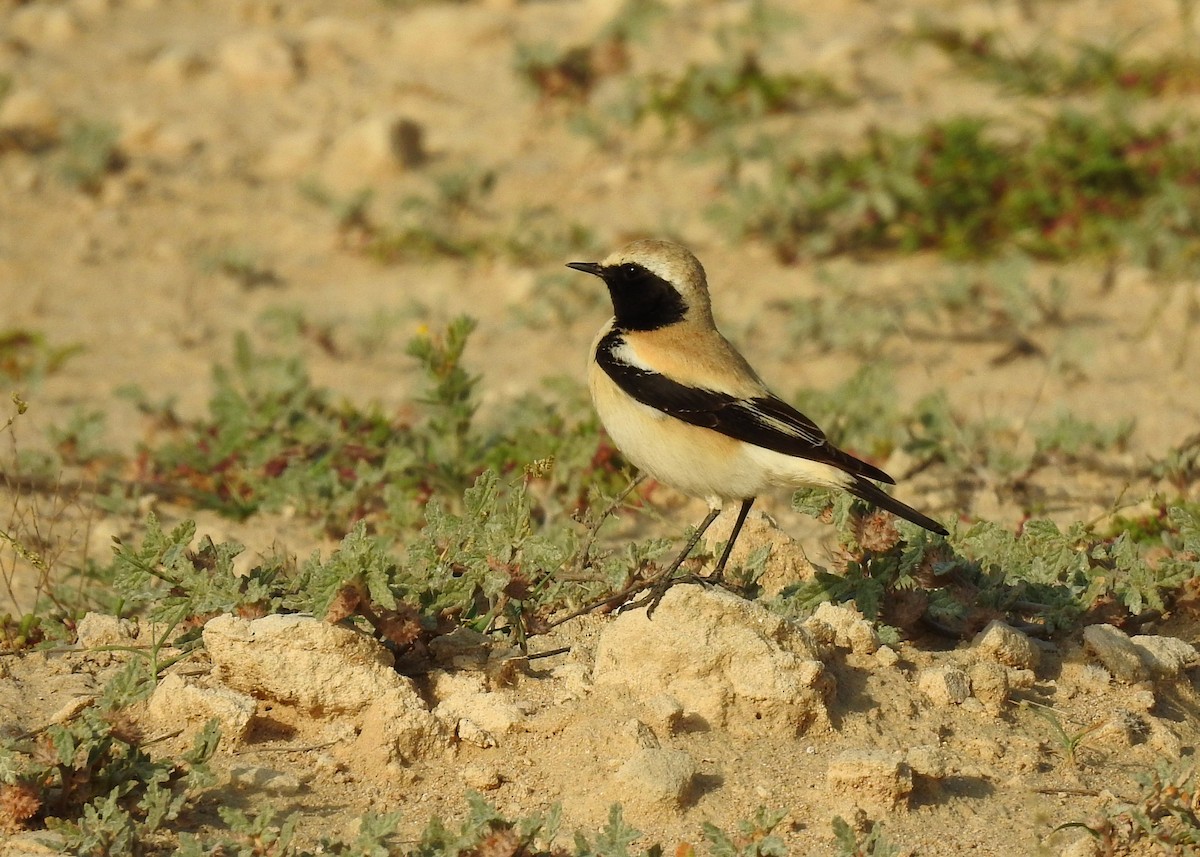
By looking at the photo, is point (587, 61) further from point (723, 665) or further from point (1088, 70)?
point (723, 665)

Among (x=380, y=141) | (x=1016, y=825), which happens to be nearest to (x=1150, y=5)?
(x=380, y=141)

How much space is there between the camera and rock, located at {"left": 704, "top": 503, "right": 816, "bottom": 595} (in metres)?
5.90

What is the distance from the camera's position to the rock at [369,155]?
11.2 metres

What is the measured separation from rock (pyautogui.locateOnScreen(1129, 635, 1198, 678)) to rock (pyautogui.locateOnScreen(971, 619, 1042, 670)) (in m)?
0.38

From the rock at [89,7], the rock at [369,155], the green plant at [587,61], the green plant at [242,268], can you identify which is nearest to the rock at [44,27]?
the rock at [89,7]

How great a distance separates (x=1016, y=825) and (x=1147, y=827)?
1.24 feet

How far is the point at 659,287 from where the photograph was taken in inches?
253

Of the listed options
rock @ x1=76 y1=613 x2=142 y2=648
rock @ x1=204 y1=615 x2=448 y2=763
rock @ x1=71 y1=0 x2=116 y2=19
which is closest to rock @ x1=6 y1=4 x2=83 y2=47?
rock @ x1=71 y1=0 x2=116 y2=19

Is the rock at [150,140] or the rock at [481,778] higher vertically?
the rock at [150,140]

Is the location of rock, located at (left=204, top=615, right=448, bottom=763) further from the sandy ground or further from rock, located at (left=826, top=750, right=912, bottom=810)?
rock, located at (left=826, top=750, right=912, bottom=810)

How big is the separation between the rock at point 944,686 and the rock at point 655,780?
0.96m

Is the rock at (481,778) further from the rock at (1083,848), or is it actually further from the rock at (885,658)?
the rock at (1083,848)

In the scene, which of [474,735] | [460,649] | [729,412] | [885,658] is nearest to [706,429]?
[729,412]

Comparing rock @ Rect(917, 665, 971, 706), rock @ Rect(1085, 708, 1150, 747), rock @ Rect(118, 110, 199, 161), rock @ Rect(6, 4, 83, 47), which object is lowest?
rock @ Rect(1085, 708, 1150, 747)
